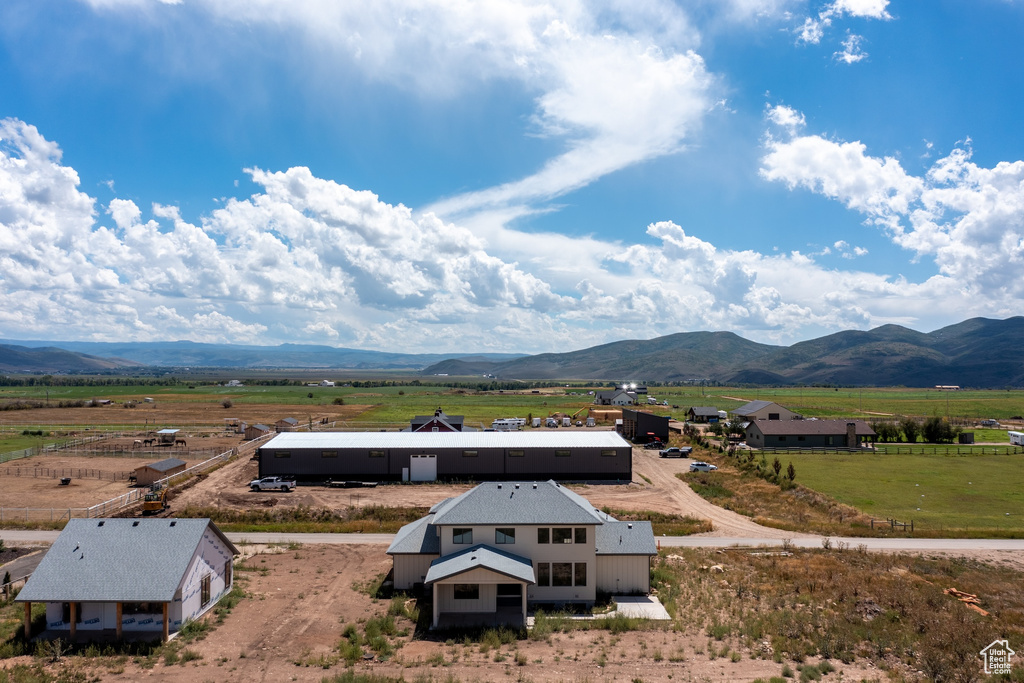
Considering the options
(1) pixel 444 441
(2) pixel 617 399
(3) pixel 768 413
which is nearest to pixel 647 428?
(3) pixel 768 413

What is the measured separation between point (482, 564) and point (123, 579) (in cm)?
1434

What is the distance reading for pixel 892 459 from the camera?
64.4 meters

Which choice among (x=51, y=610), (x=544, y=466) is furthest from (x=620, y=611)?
(x=544, y=466)

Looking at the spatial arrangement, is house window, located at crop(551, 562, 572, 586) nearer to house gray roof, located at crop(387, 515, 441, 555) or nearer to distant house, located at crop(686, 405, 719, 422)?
house gray roof, located at crop(387, 515, 441, 555)

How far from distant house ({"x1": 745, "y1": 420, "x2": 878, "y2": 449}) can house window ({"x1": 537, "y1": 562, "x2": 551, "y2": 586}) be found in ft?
179

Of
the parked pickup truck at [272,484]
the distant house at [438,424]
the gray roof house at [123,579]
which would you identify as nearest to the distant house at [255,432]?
the distant house at [438,424]

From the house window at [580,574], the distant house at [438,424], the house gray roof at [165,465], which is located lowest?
the house window at [580,574]

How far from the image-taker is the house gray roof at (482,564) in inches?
965

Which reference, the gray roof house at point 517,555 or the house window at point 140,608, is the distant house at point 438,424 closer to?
the gray roof house at point 517,555

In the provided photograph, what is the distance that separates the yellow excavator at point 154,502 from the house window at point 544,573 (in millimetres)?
30361

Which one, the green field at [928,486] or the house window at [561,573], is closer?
the house window at [561,573]

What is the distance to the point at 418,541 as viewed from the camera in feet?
96.1

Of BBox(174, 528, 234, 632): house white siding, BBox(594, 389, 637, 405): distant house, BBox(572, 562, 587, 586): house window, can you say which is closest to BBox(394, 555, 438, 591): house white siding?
BBox(572, 562, 587, 586): house window

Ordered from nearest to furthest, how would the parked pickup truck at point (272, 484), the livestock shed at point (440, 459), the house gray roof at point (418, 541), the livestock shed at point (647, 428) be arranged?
1. the house gray roof at point (418, 541)
2. the parked pickup truck at point (272, 484)
3. the livestock shed at point (440, 459)
4. the livestock shed at point (647, 428)
